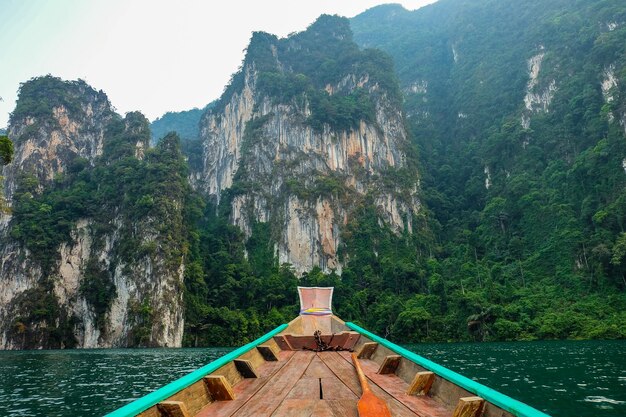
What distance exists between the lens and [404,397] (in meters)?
4.05

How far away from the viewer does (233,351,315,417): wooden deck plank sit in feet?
12.2

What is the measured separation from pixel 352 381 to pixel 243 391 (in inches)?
51.8

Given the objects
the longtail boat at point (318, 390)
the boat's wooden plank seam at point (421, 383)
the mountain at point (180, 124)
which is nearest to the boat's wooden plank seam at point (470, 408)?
the longtail boat at point (318, 390)

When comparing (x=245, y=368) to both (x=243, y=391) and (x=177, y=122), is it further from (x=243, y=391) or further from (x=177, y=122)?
(x=177, y=122)

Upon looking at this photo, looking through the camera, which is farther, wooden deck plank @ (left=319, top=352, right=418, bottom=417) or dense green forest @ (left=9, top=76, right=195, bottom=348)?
dense green forest @ (left=9, top=76, right=195, bottom=348)

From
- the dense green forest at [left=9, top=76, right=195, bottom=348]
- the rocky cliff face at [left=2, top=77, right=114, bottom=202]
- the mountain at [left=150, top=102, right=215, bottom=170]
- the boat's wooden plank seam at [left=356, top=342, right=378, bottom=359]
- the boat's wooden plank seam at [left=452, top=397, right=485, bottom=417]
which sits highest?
the mountain at [left=150, top=102, right=215, bottom=170]

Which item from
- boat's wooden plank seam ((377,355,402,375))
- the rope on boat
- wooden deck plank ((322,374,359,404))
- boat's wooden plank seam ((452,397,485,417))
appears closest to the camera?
boat's wooden plank seam ((452,397,485,417))

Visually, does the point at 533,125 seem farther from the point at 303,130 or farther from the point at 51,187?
the point at 51,187

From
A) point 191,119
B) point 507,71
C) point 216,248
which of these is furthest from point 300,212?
point 191,119

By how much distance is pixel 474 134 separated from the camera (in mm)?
96938

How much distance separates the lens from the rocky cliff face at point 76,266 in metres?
51.5

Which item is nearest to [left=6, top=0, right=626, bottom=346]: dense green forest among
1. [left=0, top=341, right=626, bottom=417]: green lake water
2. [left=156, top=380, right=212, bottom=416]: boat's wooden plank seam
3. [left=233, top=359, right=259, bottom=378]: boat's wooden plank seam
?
[left=0, top=341, right=626, bottom=417]: green lake water

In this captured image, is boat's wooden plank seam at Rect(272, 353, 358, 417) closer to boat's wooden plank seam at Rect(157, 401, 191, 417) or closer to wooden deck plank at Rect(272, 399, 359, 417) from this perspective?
wooden deck plank at Rect(272, 399, 359, 417)

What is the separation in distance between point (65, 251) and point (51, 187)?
14.4 metres
